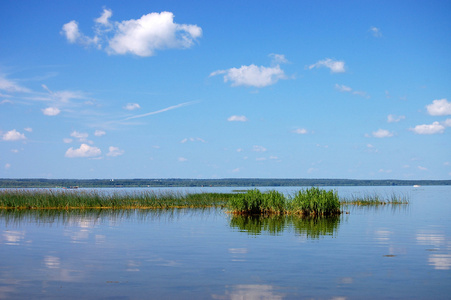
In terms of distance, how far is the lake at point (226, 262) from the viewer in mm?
12779

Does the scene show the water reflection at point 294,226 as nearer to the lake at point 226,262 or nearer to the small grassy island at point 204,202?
the lake at point 226,262

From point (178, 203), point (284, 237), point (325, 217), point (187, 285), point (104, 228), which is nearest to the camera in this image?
point (187, 285)

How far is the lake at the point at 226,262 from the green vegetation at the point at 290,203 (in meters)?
7.85

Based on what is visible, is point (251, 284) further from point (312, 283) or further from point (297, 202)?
point (297, 202)

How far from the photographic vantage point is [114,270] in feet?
51.5

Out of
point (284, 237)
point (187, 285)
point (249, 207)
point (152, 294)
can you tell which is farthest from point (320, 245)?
point (249, 207)

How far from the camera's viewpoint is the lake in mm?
12779

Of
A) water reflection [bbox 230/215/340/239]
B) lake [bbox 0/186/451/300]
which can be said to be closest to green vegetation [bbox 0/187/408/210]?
water reflection [bbox 230/215/340/239]

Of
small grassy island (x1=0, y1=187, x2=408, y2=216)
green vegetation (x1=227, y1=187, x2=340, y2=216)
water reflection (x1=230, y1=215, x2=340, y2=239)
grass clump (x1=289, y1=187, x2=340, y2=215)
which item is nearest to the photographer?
water reflection (x1=230, y1=215, x2=340, y2=239)

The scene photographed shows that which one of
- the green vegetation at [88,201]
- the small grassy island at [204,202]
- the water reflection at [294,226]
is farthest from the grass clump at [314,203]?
the green vegetation at [88,201]

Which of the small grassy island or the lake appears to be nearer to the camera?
the lake

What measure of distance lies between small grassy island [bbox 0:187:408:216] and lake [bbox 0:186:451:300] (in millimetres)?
8408

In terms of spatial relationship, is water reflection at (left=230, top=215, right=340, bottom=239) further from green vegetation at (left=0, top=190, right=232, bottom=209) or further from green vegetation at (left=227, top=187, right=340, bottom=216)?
green vegetation at (left=0, top=190, right=232, bottom=209)

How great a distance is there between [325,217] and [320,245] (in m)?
16.1
